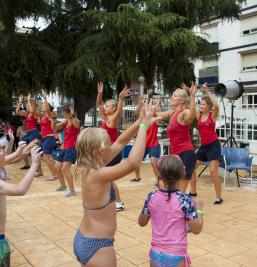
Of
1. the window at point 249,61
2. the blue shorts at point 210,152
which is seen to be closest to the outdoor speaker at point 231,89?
the blue shorts at point 210,152

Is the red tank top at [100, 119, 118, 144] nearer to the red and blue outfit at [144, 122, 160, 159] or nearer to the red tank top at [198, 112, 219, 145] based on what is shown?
the red tank top at [198, 112, 219, 145]

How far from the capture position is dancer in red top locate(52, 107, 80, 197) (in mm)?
7145

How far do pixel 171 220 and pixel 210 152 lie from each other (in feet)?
14.0

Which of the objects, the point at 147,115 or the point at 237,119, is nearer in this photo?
the point at 147,115

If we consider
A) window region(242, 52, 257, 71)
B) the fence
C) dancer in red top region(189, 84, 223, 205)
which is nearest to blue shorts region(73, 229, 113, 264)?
dancer in red top region(189, 84, 223, 205)

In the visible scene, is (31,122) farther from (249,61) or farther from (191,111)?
(249,61)

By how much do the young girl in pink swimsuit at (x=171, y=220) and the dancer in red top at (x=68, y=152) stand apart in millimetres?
4609

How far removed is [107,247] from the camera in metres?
2.42

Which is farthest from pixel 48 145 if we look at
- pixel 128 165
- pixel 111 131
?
pixel 128 165

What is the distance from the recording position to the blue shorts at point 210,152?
6652 mm

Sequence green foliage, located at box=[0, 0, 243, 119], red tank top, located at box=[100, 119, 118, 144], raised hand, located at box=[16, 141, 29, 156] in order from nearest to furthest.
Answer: raised hand, located at box=[16, 141, 29, 156] < red tank top, located at box=[100, 119, 118, 144] < green foliage, located at box=[0, 0, 243, 119]

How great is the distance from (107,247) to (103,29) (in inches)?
408

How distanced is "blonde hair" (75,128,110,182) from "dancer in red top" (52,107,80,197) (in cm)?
470

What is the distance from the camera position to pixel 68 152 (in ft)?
23.8
